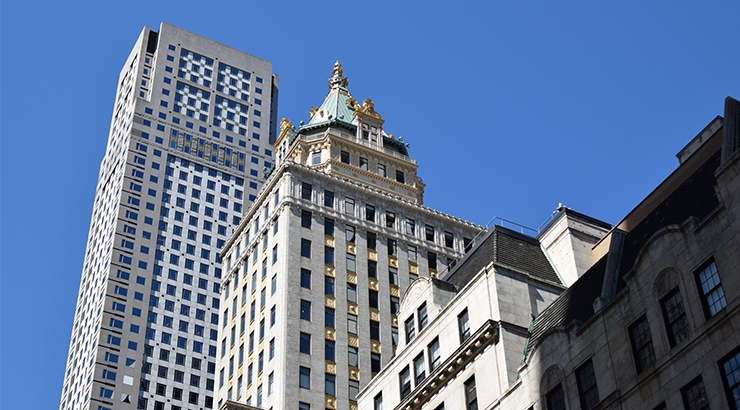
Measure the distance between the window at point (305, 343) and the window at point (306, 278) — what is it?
5.32 metres

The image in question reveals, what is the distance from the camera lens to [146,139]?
164m

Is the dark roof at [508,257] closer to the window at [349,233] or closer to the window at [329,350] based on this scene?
the window at [329,350]

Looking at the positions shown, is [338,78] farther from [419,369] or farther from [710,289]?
[710,289]

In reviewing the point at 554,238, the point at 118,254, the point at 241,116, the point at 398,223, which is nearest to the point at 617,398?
the point at 554,238

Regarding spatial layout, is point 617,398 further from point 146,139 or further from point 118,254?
point 146,139

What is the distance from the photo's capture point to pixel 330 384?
83.6m

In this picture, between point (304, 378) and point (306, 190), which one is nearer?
point (304, 378)

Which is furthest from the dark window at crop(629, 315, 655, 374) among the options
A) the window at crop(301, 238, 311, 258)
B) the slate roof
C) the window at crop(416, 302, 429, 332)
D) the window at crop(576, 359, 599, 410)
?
the window at crop(301, 238, 311, 258)

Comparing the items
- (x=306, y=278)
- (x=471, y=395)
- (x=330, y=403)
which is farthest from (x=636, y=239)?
(x=306, y=278)

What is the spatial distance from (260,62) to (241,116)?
62.1 ft

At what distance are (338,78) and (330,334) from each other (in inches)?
1911

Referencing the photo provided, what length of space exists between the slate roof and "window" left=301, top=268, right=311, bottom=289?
42.1 metres

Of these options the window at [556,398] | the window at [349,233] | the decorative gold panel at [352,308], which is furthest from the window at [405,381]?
the window at [349,233]

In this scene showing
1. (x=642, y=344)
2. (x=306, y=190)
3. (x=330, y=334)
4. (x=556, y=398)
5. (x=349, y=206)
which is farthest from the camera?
(x=349, y=206)
